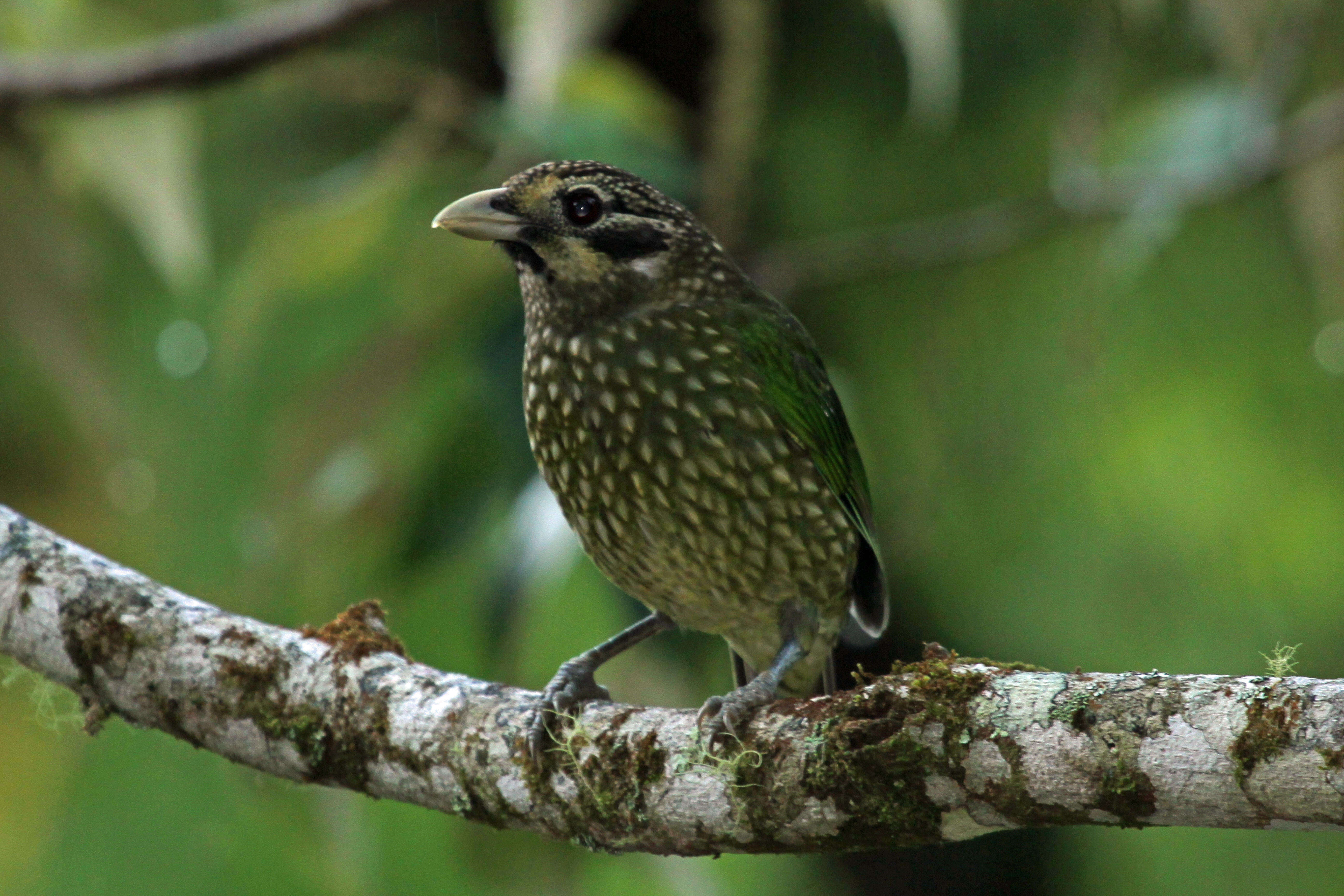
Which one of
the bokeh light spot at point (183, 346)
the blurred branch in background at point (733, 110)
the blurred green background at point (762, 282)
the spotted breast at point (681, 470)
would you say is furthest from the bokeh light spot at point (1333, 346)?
the bokeh light spot at point (183, 346)

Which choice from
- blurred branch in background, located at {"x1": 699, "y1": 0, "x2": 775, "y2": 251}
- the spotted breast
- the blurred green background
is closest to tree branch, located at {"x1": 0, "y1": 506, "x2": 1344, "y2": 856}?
the spotted breast

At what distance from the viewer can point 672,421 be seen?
286 cm

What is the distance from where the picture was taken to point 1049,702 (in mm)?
1806

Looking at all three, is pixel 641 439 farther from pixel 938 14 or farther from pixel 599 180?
pixel 938 14

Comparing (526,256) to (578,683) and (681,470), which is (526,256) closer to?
(681,470)

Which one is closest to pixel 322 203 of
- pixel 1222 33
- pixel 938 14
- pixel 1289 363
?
pixel 938 14

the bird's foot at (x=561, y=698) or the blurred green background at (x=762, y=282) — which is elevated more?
the blurred green background at (x=762, y=282)

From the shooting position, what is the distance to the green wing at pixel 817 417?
2992mm

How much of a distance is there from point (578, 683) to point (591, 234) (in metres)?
0.87

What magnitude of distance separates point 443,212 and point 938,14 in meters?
1.42

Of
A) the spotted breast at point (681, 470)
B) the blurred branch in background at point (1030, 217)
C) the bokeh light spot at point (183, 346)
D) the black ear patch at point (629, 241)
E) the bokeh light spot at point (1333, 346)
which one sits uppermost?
the bokeh light spot at point (183, 346)

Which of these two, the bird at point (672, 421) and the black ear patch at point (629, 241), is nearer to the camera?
the bird at point (672, 421)

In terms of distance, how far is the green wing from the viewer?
9.82 feet

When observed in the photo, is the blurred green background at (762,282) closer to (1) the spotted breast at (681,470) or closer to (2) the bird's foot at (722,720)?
(1) the spotted breast at (681,470)
